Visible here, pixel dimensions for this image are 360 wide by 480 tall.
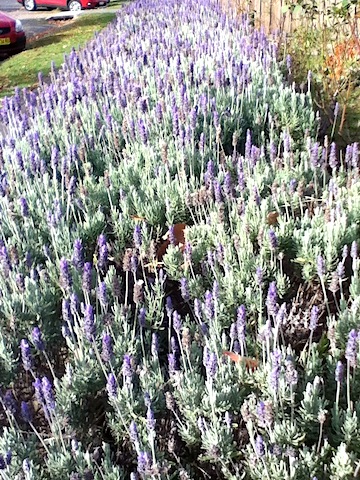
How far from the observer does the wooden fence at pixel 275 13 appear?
6180 millimetres

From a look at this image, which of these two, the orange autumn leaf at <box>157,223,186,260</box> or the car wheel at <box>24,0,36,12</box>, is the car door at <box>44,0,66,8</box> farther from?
the orange autumn leaf at <box>157,223,186,260</box>

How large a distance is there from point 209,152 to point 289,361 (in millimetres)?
2092

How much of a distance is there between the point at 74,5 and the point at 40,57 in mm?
15403

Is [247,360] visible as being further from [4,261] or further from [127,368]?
[4,261]

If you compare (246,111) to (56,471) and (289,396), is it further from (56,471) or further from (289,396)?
(56,471)

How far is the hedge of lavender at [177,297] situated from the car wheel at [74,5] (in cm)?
2302

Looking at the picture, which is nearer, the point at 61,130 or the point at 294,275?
the point at 294,275

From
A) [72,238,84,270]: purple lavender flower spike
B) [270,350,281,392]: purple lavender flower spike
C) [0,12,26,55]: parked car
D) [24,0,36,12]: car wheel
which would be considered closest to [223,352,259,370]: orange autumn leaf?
[270,350,281,392]: purple lavender flower spike

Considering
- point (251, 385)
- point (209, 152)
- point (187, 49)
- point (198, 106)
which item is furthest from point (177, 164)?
point (187, 49)

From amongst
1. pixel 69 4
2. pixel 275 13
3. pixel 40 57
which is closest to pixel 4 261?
pixel 275 13

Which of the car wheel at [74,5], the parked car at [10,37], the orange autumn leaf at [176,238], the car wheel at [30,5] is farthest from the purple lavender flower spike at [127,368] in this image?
the car wheel at [30,5]

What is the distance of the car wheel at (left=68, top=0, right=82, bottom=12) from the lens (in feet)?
84.3

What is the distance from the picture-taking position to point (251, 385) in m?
2.15

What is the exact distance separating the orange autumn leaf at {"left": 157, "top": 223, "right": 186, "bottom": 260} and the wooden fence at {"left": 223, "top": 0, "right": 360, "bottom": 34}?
3501 mm
